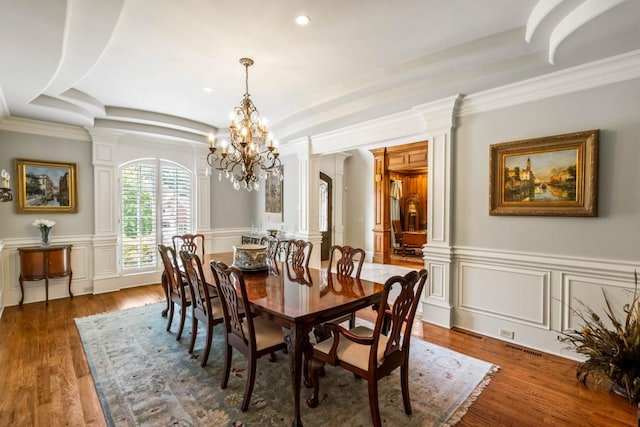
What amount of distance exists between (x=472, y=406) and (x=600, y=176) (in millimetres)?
2280

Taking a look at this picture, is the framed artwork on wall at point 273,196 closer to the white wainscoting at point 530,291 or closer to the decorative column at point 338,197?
the decorative column at point 338,197

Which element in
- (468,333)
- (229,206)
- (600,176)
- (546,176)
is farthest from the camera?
(229,206)

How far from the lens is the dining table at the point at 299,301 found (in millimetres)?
1989

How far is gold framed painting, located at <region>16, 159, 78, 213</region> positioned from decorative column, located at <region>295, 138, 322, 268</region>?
359 cm

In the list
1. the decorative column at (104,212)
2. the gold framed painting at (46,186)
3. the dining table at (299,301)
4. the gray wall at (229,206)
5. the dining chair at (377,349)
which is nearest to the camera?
the dining chair at (377,349)

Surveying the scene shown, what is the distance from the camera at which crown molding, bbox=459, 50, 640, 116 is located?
8.60 ft

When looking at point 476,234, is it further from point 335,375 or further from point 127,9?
point 127,9

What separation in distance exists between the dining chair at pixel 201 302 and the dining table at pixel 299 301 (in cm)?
13

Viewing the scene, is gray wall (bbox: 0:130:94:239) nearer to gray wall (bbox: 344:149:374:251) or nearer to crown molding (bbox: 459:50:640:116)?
gray wall (bbox: 344:149:374:251)

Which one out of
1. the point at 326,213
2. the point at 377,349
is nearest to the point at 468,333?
the point at 377,349

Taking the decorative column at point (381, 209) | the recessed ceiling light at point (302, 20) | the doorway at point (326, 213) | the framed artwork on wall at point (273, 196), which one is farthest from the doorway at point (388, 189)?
the recessed ceiling light at point (302, 20)

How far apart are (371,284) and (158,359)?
2.10m

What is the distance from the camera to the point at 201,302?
2971mm

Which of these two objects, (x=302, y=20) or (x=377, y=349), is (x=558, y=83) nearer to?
(x=302, y=20)
